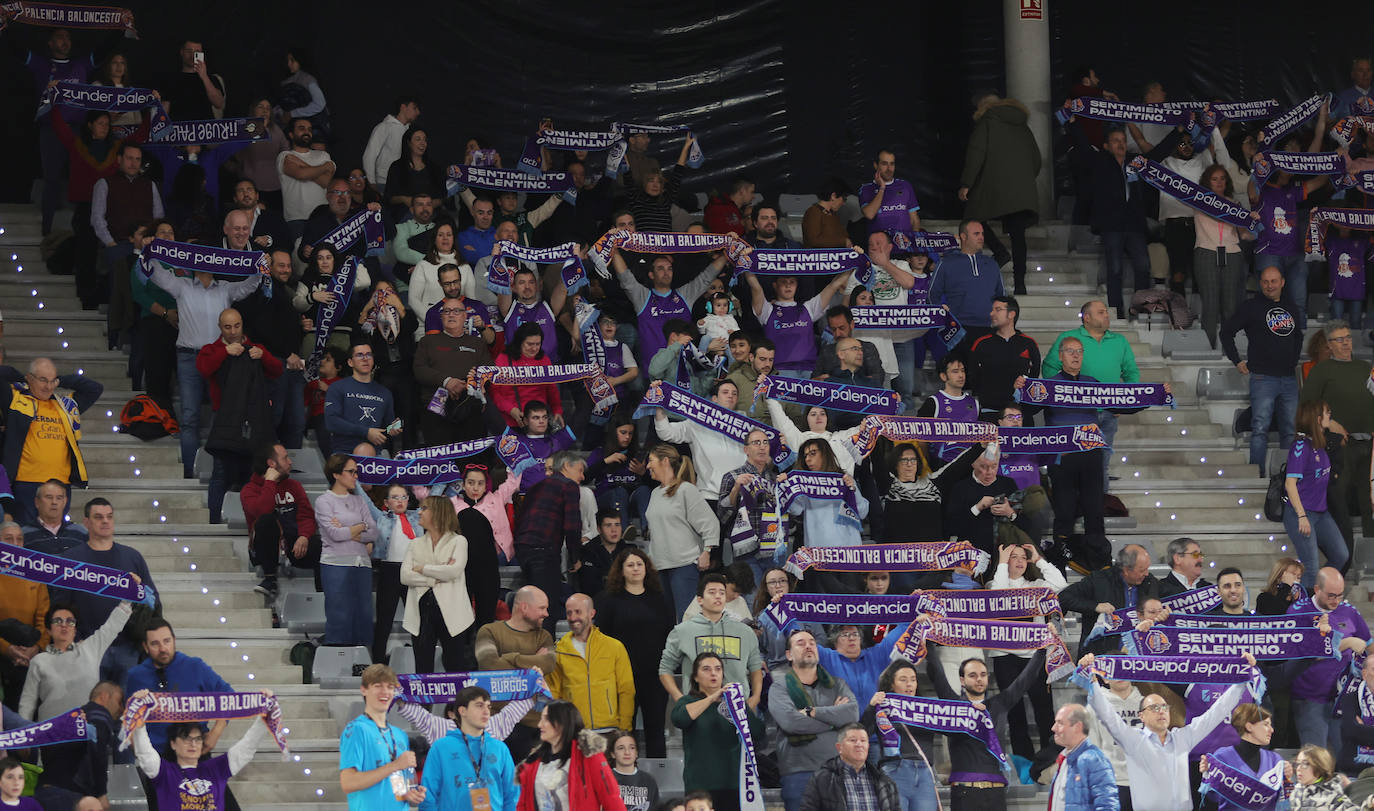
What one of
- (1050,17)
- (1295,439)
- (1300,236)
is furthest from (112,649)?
(1050,17)

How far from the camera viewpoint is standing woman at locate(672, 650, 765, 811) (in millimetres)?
11805

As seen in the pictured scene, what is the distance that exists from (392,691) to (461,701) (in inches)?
14.1

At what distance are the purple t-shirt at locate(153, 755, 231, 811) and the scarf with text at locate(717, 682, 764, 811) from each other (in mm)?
2692

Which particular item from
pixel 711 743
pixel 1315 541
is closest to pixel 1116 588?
pixel 1315 541

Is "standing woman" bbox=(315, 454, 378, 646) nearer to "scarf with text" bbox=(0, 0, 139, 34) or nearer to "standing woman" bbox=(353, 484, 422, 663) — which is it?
"standing woman" bbox=(353, 484, 422, 663)

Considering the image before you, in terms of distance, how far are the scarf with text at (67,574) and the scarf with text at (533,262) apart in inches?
161

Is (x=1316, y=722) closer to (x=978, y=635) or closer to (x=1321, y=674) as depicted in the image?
(x=1321, y=674)

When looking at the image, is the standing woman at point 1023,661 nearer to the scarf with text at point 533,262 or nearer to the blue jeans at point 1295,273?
the scarf with text at point 533,262

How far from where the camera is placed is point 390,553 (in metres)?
13.1

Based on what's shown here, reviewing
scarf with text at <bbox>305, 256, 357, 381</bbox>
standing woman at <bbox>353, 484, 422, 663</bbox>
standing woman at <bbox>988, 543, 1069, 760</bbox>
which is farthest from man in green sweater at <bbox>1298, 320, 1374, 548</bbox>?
scarf with text at <bbox>305, 256, 357, 381</bbox>

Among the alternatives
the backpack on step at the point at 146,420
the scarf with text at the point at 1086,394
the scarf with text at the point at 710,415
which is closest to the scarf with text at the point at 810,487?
the scarf with text at the point at 710,415

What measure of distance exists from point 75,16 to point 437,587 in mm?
7149

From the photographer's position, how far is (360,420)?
14.2 meters

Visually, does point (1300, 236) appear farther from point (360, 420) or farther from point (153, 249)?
point (153, 249)
